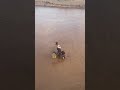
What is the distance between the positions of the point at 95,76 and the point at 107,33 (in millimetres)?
224

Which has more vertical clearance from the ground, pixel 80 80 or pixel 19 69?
pixel 19 69

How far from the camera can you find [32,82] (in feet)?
2.68

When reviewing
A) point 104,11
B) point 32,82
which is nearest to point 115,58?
point 104,11

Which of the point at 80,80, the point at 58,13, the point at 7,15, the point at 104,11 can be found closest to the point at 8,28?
the point at 7,15

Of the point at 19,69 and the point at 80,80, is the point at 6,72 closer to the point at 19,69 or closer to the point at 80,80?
the point at 19,69

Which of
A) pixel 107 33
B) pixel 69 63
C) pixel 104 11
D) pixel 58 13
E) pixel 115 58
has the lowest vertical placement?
pixel 69 63

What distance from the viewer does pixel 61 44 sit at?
2146 mm

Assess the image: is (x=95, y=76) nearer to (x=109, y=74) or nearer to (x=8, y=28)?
(x=109, y=74)

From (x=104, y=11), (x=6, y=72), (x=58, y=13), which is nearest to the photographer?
(x=6, y=72)

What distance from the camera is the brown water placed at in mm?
2041

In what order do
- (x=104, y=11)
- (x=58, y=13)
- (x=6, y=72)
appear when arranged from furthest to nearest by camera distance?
(x=58, y=13) → (x=104, y=11) → (x=6, y=72)

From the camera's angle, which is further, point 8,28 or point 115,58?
point 115,58

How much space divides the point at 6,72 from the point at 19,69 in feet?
0.18

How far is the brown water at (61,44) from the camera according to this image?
2041mm
